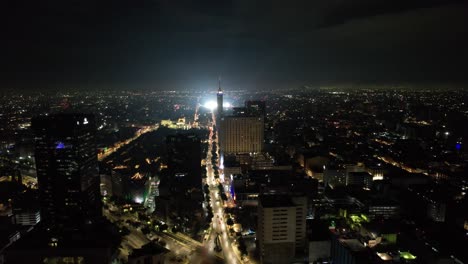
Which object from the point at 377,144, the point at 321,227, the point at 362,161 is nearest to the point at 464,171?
the point at 362,161

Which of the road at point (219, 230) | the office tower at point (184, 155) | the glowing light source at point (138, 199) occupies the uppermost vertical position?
the office tower at point (184, 155)

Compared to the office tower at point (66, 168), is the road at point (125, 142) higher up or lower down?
lower down

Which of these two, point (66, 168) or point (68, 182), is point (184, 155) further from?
point (66, 168)

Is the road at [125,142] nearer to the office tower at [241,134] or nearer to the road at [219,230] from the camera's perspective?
the office tower at [241,134]

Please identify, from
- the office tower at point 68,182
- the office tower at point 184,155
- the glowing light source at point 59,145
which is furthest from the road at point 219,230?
the glowing light source at point 59,145

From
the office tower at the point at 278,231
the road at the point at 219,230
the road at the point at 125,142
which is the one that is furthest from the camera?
the road at the point at 125,142

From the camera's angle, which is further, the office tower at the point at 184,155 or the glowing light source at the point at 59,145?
the office tower at the point at 184,155

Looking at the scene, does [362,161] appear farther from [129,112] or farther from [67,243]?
[129,112]
